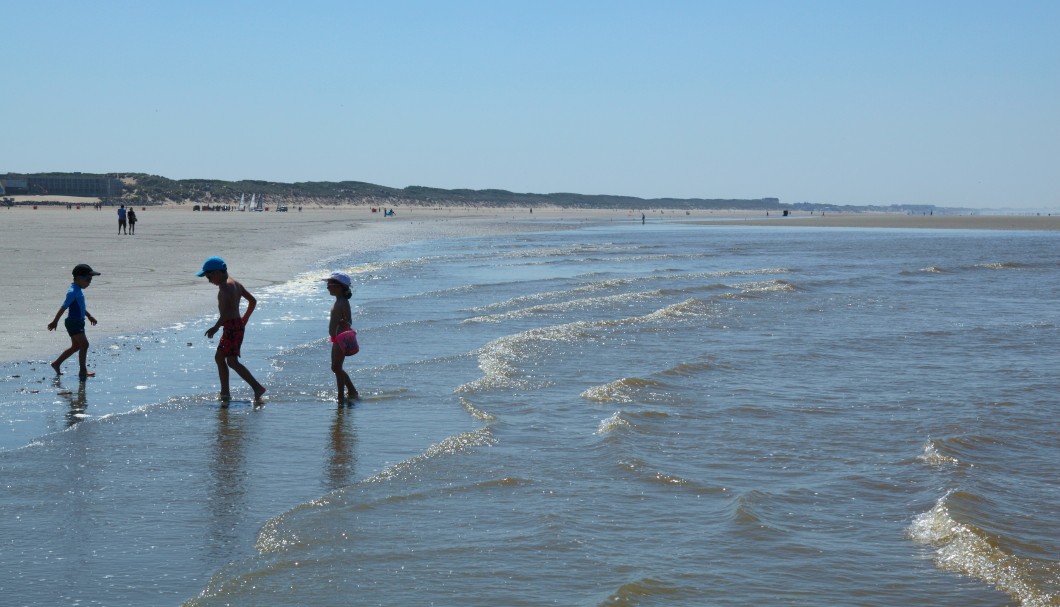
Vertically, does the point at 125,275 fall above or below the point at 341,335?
below

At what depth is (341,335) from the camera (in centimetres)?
1004

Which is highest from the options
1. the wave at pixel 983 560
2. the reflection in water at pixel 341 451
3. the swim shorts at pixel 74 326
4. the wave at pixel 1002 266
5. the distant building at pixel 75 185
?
the distant building at pixel 75 185

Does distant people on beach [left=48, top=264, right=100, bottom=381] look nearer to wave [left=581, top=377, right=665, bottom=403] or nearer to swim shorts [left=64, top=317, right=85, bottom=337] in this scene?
swim shorts [left=64, top=317, right=85, bottom=337]

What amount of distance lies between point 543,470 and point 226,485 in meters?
2.26

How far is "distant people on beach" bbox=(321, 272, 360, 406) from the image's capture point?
1001 cm

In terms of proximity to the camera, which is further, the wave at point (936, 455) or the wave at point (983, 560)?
the wave at point (936, 455)

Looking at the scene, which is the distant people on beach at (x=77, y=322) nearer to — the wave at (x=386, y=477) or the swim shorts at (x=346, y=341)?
the swim shorts at (x=346, y=341)

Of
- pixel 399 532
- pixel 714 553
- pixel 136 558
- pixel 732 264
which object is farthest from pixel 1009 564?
pixel 732 264

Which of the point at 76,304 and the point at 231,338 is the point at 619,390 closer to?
the point at 231,338

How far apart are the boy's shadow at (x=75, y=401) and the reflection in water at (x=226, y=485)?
121cm

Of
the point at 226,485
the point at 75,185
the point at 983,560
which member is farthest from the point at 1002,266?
the point at 75,185

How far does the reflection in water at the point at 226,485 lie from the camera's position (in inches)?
239

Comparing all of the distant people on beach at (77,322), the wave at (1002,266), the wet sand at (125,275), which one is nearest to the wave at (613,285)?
the wet sand at (125,275)

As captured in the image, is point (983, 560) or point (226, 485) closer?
point (983, 560)
